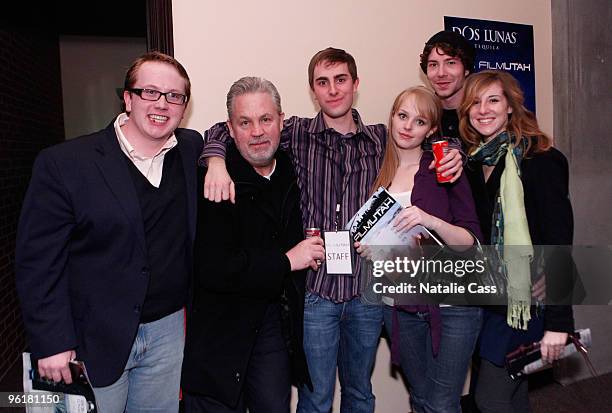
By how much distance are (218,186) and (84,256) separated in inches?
20.9

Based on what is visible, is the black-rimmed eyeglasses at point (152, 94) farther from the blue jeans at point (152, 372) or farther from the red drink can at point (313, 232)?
the blue jeans at point (152, 372)

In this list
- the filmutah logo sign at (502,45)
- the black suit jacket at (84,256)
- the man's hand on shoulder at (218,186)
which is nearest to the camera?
the black suit jacket at (84,256)

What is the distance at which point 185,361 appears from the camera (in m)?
1.92

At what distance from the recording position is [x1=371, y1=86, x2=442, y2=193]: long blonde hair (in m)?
1.99

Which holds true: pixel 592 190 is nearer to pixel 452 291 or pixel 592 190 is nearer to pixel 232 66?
pixel 452 291

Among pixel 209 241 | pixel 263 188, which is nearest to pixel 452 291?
pixel 263 188

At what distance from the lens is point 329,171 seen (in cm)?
211

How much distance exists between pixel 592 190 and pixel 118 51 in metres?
7.11

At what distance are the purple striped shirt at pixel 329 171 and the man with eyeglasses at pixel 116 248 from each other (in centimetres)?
31

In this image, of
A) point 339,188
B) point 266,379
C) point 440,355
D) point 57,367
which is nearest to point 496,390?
point 440,355

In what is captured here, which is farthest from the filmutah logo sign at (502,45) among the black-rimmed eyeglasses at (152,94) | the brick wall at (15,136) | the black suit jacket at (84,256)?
the brick wall at (15,136)

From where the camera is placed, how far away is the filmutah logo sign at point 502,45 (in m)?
3.20

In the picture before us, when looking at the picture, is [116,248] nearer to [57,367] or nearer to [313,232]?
[57,367]

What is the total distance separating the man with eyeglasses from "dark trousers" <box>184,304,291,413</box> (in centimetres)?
21
